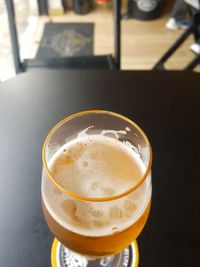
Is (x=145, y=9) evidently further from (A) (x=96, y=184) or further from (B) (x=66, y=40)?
(A) (x=96, y=184)

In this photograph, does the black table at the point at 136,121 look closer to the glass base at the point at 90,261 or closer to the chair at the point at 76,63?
the glass base at the point at 90,261

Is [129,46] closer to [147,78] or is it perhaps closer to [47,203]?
[147,78]

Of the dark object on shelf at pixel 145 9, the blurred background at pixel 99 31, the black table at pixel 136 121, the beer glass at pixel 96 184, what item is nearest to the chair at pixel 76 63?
the black table at pixel 136 121

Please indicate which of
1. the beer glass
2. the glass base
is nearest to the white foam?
the beer glass

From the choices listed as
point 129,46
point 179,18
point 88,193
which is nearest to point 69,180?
point 88,193

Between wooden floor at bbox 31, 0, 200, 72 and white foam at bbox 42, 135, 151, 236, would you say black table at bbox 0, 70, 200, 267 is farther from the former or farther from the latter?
wooden floor at bbox 31, 0, 200, 72

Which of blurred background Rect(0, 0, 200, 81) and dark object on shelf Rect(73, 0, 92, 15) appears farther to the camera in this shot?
dark object on shelf Rect(73, 0, 92, 15)
